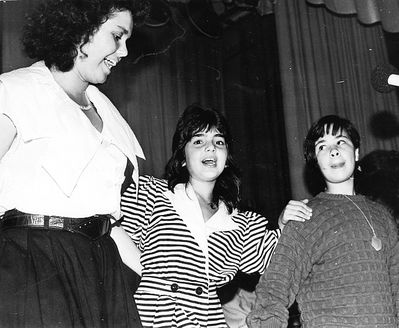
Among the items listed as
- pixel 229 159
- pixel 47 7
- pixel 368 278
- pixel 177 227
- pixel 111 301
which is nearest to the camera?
pixel 111 301

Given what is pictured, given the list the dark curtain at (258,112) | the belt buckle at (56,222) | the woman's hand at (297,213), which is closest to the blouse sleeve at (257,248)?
the woman's hand at (297,213)

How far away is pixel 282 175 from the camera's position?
400cm

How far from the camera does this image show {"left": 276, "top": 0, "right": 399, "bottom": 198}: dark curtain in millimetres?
3025

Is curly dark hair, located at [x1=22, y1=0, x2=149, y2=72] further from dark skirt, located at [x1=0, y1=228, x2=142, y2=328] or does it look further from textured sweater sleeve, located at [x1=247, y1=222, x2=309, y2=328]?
textured sweater sleeve, located at [x1=247, y1=222, x2=309, y2=328]

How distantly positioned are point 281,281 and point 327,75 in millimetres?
1946

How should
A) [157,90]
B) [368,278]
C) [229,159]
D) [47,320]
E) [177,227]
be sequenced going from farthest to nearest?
[157,90] → [229,159] → [177,227] → [368,278] → [47,320]

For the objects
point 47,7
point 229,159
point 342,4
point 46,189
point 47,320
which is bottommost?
point 47,320

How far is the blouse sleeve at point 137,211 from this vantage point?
5.78 ft

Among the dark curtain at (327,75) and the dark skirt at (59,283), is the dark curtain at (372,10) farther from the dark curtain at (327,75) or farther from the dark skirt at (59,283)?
the dark skirt at (59,283)

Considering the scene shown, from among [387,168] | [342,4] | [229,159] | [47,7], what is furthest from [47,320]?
[342,4]

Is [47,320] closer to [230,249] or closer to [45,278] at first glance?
[45,278]

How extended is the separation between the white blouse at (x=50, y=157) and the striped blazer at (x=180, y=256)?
1.29ft

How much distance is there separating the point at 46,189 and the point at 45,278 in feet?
0.65

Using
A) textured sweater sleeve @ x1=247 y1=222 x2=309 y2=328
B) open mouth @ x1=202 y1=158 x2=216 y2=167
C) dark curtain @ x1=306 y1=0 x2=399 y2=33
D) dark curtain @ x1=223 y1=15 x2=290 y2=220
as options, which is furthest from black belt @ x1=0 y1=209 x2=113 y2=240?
dark curtain @ x1=223 y1=15 x2=290 y2=220
